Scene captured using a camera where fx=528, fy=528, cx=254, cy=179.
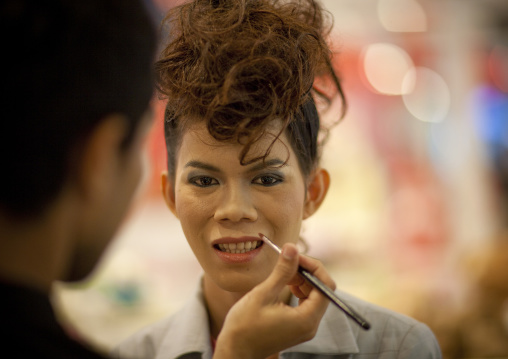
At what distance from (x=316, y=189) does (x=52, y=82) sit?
0.64 metres

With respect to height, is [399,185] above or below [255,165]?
below

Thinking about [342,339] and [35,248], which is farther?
[342,339]

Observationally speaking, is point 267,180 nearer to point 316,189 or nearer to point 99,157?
point 316,189

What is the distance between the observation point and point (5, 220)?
57 cm

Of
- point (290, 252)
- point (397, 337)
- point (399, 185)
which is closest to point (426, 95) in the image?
point (399, 185)

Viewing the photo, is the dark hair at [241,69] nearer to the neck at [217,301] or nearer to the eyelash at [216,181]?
the eyelash at [216,181]

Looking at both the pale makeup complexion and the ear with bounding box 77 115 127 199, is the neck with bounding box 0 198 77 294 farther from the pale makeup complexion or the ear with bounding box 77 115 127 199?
the pale makeup complexion

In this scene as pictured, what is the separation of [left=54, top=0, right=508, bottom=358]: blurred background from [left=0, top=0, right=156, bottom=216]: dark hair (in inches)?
66.5

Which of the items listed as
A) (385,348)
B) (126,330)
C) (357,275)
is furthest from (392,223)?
(385,348)

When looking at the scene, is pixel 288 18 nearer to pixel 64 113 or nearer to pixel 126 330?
pixel 64 113

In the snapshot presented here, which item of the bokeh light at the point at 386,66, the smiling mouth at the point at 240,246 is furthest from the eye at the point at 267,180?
the bokeh light at the point at 386,66

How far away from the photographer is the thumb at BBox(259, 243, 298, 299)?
2.46 ft

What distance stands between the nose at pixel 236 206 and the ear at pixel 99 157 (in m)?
0.31

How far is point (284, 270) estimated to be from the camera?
2.47ft
